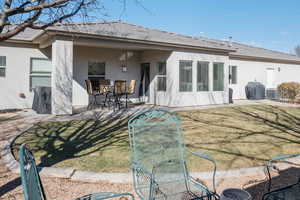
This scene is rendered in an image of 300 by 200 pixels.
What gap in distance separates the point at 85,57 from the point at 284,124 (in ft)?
29.6

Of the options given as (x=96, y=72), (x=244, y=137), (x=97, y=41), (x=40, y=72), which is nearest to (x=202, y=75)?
(x=96, y=72)

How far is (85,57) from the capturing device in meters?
11.7

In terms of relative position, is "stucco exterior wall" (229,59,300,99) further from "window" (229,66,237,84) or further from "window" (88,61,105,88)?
"window" (88,61,105,88)

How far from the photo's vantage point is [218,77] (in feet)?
43.9

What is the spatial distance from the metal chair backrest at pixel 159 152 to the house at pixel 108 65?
642 centimetres

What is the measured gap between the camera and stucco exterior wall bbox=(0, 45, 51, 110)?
1039 centimetres

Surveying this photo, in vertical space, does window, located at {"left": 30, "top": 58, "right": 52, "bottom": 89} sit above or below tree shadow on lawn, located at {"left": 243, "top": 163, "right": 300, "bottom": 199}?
above

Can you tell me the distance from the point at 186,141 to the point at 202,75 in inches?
300

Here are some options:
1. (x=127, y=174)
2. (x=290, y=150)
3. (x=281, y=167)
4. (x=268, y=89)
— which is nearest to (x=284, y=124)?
(x=290, y=150)

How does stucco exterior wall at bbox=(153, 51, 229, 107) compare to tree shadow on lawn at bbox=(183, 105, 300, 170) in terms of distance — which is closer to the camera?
tree shadow on lawn at bbox=(183, 105, 300, 170)

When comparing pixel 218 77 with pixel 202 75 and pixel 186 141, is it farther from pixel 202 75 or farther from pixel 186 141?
pixel 186 141

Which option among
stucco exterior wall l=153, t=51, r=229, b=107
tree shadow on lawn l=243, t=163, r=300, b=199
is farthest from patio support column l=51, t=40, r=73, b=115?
tree shadow on lawn l=243, t=163, r=300, b=199

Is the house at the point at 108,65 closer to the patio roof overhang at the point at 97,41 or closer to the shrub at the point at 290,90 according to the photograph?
the patio roof overhang at the point at 97,41

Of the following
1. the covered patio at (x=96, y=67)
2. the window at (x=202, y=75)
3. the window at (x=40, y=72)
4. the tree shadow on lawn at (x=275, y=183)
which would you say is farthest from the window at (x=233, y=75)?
the tree shadow on lawn at (x=275, y=183)
